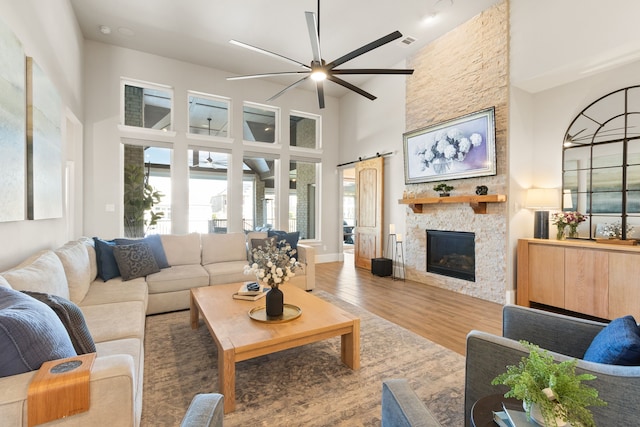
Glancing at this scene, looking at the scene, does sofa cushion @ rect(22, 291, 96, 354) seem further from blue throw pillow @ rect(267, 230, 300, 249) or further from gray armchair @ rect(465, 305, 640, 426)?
blue throw pillow @ rect(267, 230, 300, 249)

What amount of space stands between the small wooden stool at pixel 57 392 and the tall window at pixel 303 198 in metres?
6.06

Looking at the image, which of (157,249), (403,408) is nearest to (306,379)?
(403,408)

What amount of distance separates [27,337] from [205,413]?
2.47 ft

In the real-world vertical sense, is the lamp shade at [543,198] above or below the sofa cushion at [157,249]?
above

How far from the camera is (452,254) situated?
495 centimetres

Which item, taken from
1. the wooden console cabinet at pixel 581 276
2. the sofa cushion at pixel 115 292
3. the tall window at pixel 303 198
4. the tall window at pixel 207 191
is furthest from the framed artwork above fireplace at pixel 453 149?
the sofa cushion at pixel 115 292

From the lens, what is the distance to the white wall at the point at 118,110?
5027 mm

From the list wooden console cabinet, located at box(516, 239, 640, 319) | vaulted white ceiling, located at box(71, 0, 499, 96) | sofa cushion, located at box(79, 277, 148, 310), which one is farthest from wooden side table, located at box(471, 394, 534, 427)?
vaulted white ceiling, located at box(71, 0, 499, 96)

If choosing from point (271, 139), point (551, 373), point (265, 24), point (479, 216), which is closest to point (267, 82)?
point (271, 139)

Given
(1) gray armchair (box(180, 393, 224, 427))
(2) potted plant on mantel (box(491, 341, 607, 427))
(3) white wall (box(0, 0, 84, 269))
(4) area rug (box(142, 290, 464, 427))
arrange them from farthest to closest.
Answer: (3) white wall (box(0, 0, 84, 269)) < (4) area rug (box(142, 290, 464, 427)) < (1) gray armchair (box(180, 393, 224, 427)) < (2) potted plant on mantel (box(491, 341, 607, 427))

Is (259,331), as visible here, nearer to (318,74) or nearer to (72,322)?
(72,322)

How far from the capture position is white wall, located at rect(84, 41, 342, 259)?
5.03m

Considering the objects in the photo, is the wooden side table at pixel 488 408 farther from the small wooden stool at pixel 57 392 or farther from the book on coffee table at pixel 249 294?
the book on coffee table at pixel 249 294

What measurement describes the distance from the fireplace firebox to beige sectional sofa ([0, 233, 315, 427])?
2.20 meters
